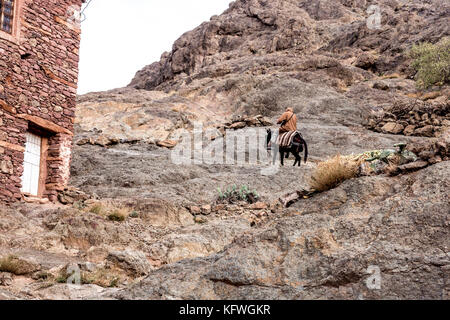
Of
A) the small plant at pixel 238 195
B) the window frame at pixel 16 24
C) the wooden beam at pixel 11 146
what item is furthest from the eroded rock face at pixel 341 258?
the window frame at pixel 16 24

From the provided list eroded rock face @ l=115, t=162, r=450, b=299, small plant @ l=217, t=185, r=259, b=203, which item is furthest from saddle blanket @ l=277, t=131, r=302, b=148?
eroded rock face @ l=115, t=162, r=450, b=299

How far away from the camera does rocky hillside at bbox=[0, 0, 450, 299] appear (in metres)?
5.46

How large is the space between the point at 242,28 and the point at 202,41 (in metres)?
5.29

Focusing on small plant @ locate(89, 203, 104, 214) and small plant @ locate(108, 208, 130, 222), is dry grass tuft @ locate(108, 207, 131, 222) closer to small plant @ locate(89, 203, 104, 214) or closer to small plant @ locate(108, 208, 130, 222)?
small plant @ locate(108, 208, 130, 222)

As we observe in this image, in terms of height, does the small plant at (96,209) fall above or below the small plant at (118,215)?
above

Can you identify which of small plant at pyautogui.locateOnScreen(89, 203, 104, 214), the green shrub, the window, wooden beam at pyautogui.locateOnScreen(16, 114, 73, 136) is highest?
the green shrub

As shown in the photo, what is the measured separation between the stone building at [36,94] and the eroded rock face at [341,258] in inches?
410

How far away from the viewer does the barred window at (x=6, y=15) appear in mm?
14898

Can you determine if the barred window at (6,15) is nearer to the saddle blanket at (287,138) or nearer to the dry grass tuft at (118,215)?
the dry grass tuft at (118,215)

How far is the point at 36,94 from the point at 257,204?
27.1 ft

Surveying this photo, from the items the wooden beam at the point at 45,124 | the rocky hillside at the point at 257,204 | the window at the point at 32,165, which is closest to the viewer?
the rocky hillside at the point at 257,204

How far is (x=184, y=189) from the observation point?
Result: 54.4ft

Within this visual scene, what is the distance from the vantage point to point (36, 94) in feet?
51.0
